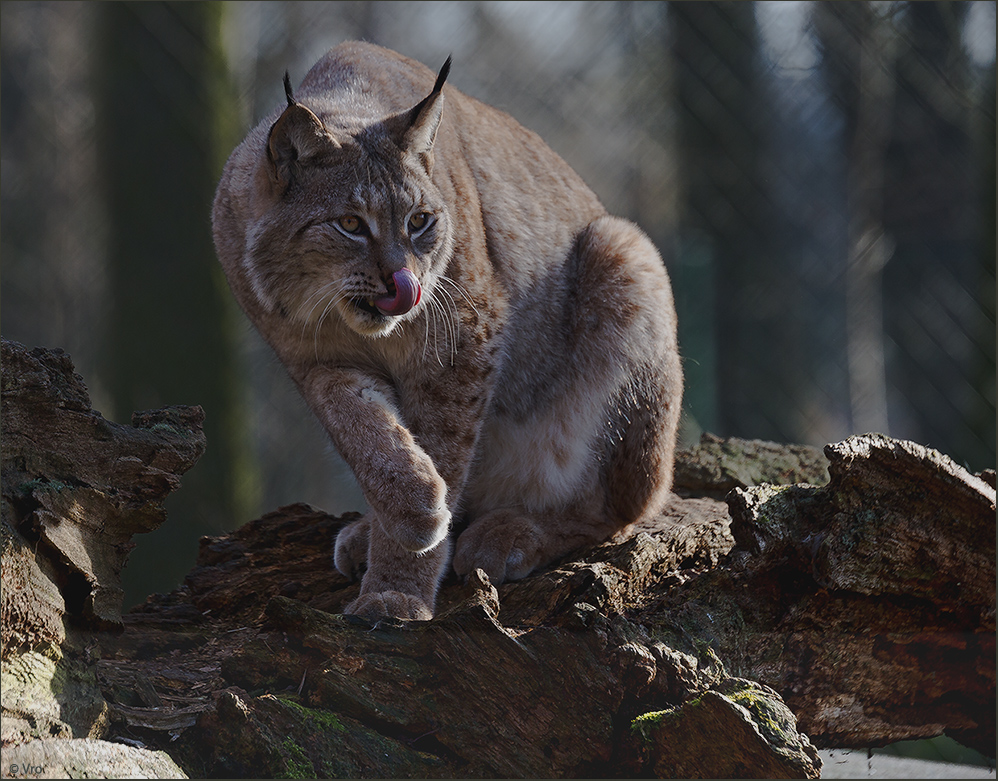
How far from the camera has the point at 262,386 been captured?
5.55m

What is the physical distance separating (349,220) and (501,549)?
1040 mm

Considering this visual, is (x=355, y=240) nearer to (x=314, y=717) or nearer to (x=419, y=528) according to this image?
(x=419, y=528)

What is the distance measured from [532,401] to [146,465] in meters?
1.29

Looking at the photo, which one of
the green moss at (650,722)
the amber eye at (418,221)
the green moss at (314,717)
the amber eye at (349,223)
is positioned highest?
the amber eye at (418,221)

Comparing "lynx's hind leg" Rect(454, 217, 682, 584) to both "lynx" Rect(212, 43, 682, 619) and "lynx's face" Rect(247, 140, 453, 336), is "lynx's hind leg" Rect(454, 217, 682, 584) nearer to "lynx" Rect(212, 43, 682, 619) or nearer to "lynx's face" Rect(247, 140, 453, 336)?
"lynx" Rect(212, 43, 682, 619)

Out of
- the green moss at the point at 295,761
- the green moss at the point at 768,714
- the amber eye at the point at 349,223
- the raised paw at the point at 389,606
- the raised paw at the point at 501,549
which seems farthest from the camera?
the raised paw at the point at 501,549

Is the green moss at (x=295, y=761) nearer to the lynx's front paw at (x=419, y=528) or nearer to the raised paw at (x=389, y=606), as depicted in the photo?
the raised paw at (x=389, y=606)

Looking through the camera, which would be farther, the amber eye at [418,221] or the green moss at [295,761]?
the amber eye at [418,221]

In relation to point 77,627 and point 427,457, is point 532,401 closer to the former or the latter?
point 427,457

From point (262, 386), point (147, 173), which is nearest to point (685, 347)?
point (262, 386)

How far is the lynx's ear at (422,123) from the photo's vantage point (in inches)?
95.2

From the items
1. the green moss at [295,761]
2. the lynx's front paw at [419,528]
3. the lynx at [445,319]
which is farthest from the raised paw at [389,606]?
the green moss at [295,761]

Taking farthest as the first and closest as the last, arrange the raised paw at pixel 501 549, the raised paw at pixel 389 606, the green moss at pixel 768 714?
1. the raised paw at pixel 501 549
2. the raised paw at pixel 389 606
3. the green moss at pixel 768 714

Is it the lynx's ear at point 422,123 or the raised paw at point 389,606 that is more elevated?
the lynx's ear at point 422,123
